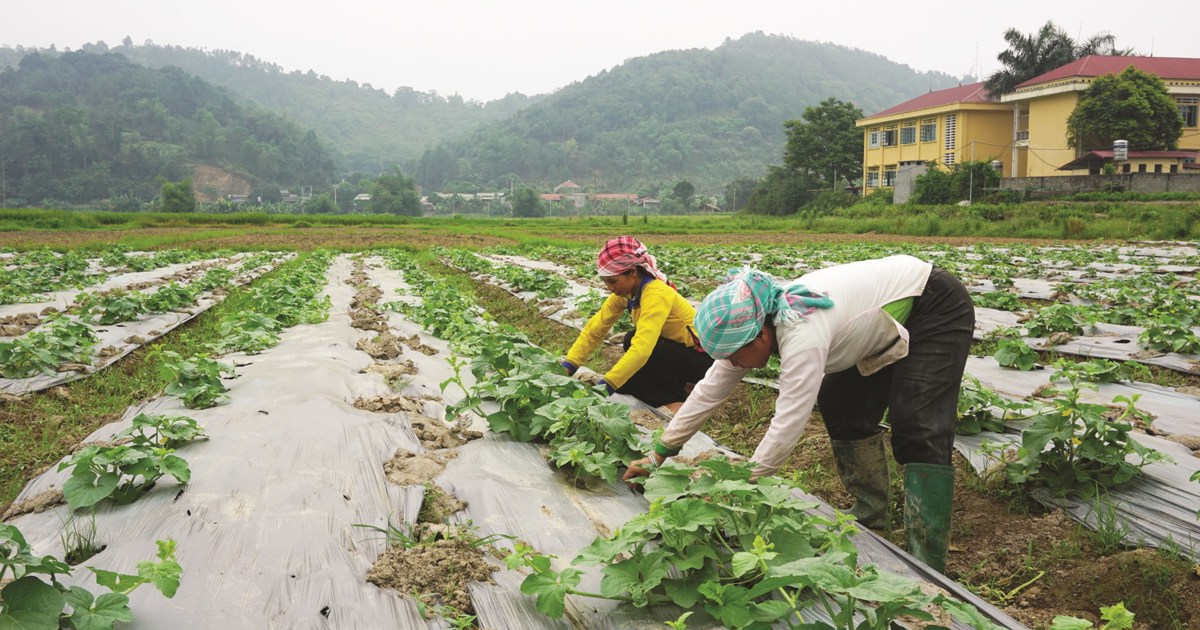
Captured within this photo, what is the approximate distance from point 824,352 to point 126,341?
6658 millimetres

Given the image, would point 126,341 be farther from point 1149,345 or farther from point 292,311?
point 1149,345

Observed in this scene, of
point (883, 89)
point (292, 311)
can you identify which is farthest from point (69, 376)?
point (883, 89)

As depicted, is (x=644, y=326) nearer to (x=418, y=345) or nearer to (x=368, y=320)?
(x=418, y=345)

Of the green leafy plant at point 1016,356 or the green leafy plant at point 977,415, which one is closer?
the green leafy plant at point 977,415

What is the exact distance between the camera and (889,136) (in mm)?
47469

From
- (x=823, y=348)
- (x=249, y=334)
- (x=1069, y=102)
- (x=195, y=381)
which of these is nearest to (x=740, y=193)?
(x=1069, y=102)

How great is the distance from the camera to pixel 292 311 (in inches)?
303

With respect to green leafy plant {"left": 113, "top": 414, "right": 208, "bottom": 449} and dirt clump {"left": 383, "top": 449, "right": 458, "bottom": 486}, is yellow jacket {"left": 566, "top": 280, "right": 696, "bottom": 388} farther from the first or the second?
green leafy plant {"left": 113, "top": 414, "right": 208, "bottom": 449}

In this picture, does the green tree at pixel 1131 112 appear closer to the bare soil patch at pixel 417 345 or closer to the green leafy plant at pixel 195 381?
the bare soil patch at pixel 417 345

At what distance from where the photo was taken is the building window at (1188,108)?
3750 cm

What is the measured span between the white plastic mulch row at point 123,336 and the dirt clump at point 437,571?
4.16 m

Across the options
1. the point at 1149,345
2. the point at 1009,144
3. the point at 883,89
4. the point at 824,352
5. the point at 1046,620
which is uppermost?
the point at 883,89

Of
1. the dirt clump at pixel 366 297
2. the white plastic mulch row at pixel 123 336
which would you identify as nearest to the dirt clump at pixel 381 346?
the white plastic mulch row at pixel 123 336

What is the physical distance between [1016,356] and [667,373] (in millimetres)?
2538
